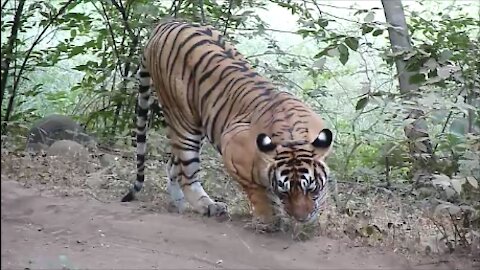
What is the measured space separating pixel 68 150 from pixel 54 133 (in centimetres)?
65

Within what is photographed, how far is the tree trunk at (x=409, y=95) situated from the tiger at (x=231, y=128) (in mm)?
709

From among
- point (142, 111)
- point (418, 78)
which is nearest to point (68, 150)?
point (142, 111)

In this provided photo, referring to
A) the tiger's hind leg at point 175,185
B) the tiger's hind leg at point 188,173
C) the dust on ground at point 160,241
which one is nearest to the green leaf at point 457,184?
the dust on ground at point 160,241

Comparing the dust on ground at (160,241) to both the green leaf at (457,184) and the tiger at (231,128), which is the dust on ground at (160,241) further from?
the green leaf at (457,184)

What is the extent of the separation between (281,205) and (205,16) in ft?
11.2

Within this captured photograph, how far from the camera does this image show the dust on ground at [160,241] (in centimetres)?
431

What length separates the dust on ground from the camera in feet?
14.1

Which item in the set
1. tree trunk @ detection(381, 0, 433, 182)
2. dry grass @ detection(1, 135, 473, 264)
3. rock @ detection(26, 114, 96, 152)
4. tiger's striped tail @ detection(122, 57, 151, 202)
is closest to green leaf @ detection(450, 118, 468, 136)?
tree trunk @ detection(381, 0, 433, 182)

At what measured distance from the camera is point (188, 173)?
569cm

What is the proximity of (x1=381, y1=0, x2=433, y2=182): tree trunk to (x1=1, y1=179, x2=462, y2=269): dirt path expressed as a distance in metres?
0.95

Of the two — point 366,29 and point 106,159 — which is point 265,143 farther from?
point 106,159

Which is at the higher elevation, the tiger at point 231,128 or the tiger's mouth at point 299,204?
the tiger at point 231,128

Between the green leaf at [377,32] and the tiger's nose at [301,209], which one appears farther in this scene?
the green leaf at [377,32]

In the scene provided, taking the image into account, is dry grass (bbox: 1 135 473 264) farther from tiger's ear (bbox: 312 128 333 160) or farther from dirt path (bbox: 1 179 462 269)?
tiger's ear (bbox: 312 128 333 160)
